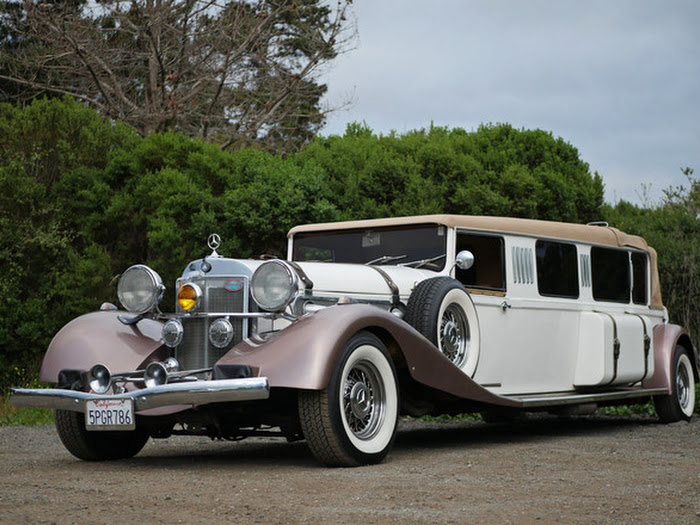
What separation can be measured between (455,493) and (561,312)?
4253 mm

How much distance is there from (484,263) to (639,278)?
3.06 metres

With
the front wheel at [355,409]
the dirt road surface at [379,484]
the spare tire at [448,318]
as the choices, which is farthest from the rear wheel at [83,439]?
the spare tire at [448,318]

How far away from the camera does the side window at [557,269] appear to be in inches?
355

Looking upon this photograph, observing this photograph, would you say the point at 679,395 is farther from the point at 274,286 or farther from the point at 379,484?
the point at 379,484

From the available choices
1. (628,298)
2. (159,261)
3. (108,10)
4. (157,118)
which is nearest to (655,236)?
(628,298)

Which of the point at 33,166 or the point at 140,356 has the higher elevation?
the point at 33,166

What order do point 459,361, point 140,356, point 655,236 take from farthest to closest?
point 655,236 → point 459,361 → point 140,356

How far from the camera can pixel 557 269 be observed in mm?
9227

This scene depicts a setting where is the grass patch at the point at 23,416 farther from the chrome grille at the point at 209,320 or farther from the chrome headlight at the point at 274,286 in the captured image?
the chrome headlight at the point at 274,286

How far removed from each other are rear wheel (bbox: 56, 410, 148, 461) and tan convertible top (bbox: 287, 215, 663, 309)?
2.61 metres

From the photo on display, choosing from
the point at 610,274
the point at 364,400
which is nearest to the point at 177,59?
the point at 610,274

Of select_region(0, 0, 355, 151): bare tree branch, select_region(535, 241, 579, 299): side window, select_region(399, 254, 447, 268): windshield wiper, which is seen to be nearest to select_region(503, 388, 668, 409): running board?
select_region(535, 241, 579, 299): side window

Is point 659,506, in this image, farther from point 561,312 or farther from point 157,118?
point 157,118

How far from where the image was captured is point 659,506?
4.80 m
